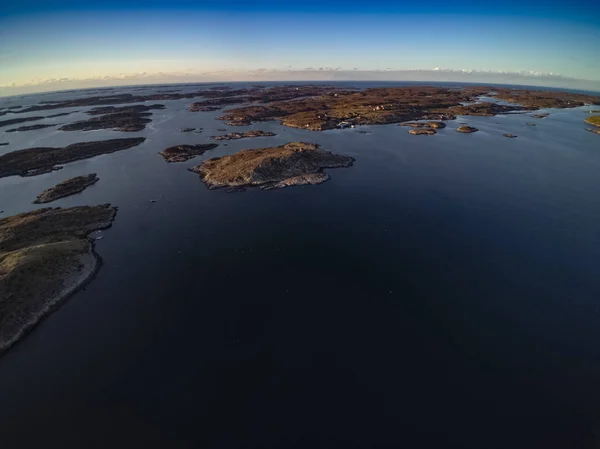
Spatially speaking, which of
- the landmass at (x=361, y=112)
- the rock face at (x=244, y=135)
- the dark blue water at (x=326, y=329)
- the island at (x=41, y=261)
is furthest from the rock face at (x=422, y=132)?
the island at (x=41, y=261)

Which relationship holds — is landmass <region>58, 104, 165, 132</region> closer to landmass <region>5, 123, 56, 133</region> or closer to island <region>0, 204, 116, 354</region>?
landmass <region>5, 123, 56, 133</region>

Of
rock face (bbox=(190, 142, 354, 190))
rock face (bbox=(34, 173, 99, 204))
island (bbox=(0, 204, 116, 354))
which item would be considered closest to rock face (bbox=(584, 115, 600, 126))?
rock face (bbox=(190, 142, 354, 190))

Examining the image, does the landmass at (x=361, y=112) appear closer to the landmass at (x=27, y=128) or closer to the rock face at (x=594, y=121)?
the rock face at (x=594, y=121)

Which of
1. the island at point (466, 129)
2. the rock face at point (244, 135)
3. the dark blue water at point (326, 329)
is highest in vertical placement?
the island at point (466, 129)

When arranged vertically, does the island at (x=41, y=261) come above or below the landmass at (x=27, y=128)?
below

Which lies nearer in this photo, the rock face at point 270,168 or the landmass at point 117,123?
the rock face at point 270,168
